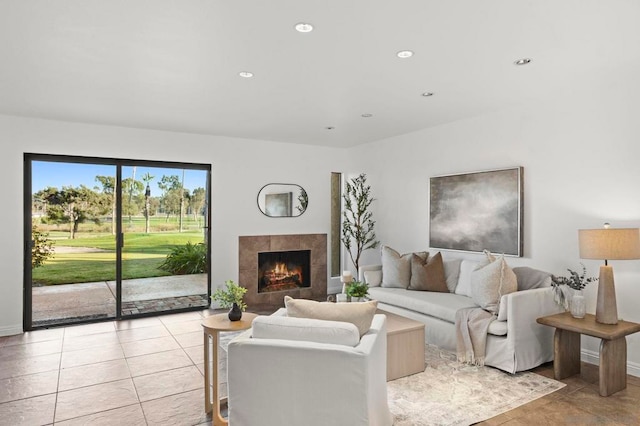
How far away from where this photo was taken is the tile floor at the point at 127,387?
2.79 metres

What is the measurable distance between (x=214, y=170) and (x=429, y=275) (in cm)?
342

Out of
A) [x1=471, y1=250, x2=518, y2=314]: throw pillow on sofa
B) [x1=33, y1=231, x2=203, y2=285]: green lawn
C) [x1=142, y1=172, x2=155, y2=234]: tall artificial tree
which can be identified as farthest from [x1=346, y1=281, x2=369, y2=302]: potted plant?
[x1=142, y1=172, x2=155, y2=234]: tall artificial tree

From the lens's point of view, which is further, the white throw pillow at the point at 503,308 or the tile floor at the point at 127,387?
the white throw pillow at the point at 503,308

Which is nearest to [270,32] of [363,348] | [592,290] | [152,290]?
[363,348]

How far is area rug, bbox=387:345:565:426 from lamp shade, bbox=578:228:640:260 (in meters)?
1.13

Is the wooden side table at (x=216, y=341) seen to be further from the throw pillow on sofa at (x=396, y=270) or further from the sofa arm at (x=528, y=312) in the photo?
the throw pillow on sofa at (x=396, y=270)

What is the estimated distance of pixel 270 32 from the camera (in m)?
2.62

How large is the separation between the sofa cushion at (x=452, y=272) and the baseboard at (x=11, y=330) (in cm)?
513

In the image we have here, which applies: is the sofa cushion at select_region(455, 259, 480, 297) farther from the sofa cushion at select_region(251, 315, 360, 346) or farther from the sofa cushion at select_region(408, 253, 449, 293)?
the sofa cushion at select_region(251, 315, 360, 346)

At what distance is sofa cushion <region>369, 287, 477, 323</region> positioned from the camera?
4.09 metres

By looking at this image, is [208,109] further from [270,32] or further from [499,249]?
[499,249]

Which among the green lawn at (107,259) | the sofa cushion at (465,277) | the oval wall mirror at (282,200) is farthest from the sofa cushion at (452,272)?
the green lawn at (107,259)

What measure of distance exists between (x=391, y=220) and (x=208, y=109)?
10.3 ft

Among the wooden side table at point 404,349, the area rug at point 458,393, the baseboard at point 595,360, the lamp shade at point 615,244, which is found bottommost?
the area rug at point 458,393
